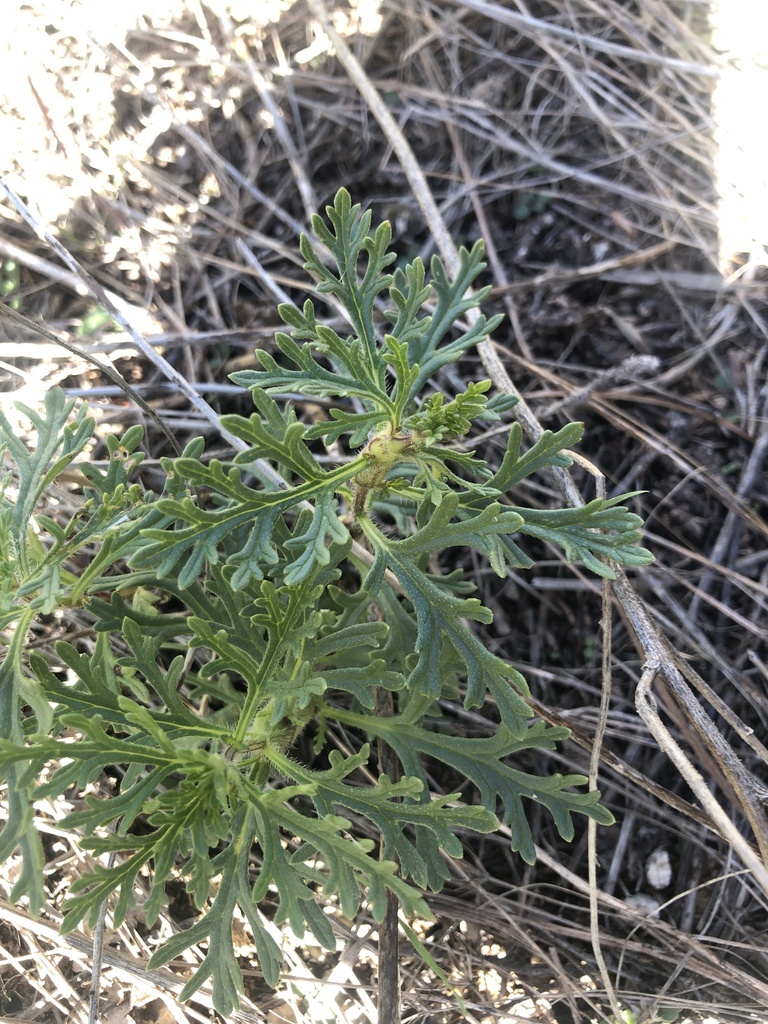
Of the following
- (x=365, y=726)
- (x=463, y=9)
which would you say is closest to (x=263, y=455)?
(x=365, y=726)

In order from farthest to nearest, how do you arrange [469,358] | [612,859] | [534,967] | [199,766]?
[469,358]
[612,859]
[534,967]
[199,766]

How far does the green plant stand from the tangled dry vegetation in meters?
0.56

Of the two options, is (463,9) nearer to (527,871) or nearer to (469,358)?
(469,358)

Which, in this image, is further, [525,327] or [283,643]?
[525,327]

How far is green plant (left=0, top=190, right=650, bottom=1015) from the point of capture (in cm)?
171

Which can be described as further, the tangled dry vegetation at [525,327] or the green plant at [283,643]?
the tangled dry vegetation at [525,327]

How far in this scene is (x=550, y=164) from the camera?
11.9 ft

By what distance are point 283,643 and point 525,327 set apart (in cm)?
209

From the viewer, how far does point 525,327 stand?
11.1 feet

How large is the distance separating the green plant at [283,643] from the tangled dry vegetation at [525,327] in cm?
56

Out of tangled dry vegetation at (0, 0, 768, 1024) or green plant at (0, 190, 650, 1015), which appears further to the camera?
tangled dry vegetation at (0, 0, 768, 1024)

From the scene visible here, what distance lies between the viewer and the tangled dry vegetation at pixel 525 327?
96.2 inches

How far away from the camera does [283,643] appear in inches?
73.9

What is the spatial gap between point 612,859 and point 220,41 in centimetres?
423
